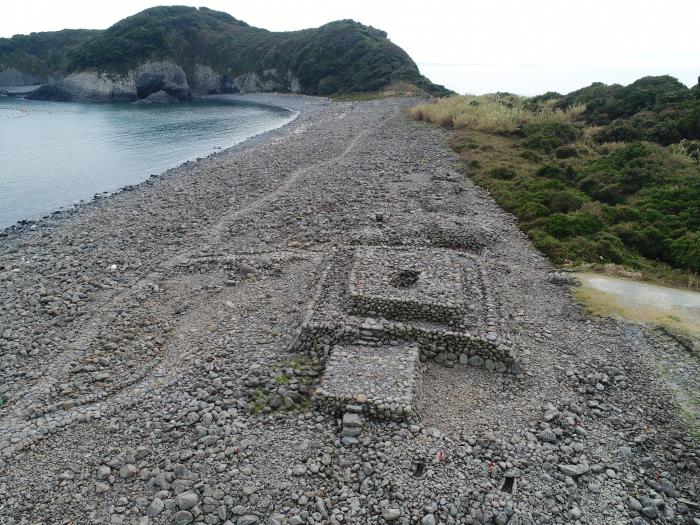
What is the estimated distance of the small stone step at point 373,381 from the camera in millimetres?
11383

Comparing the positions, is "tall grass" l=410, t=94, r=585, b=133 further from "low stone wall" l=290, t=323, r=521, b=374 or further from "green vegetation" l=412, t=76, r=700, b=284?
"low stone wall" l=290, t=323, r=521, b=374

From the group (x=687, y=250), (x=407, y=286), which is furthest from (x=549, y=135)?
(x=407, y=286)

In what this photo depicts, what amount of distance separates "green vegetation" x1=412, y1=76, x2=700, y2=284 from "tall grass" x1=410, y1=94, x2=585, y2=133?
14 centimetres

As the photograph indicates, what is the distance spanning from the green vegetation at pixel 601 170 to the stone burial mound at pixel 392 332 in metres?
8.21

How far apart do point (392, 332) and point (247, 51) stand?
153135mm

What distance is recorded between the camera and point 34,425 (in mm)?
11422

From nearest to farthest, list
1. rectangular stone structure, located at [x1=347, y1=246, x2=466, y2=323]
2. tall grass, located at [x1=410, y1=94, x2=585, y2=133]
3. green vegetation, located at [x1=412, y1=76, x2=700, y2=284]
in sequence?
rectangular stone structure, located at [x1=347, y1=246, x2=466, y2=323]
green vegetation, located at [x1=412, y1=76, x2=700, y2=284]
tall grass, located at [x1=410, y1=94, x2=585, y2=133]

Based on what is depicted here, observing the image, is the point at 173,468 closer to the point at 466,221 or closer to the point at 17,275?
the point at 17,275

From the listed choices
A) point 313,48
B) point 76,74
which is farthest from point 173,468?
point 76,74

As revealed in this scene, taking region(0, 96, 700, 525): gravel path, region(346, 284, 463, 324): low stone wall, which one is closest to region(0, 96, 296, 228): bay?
region(0, 96, 700, 525): gravel path

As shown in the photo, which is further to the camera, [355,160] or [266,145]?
A: [266,145]

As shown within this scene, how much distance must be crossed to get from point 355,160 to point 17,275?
87.0ft

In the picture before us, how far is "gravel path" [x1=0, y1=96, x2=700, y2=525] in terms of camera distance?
9461 millimetres

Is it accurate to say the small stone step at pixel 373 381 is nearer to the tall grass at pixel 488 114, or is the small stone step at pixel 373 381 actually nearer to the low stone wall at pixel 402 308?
the low stone wall at pixel 402 308
